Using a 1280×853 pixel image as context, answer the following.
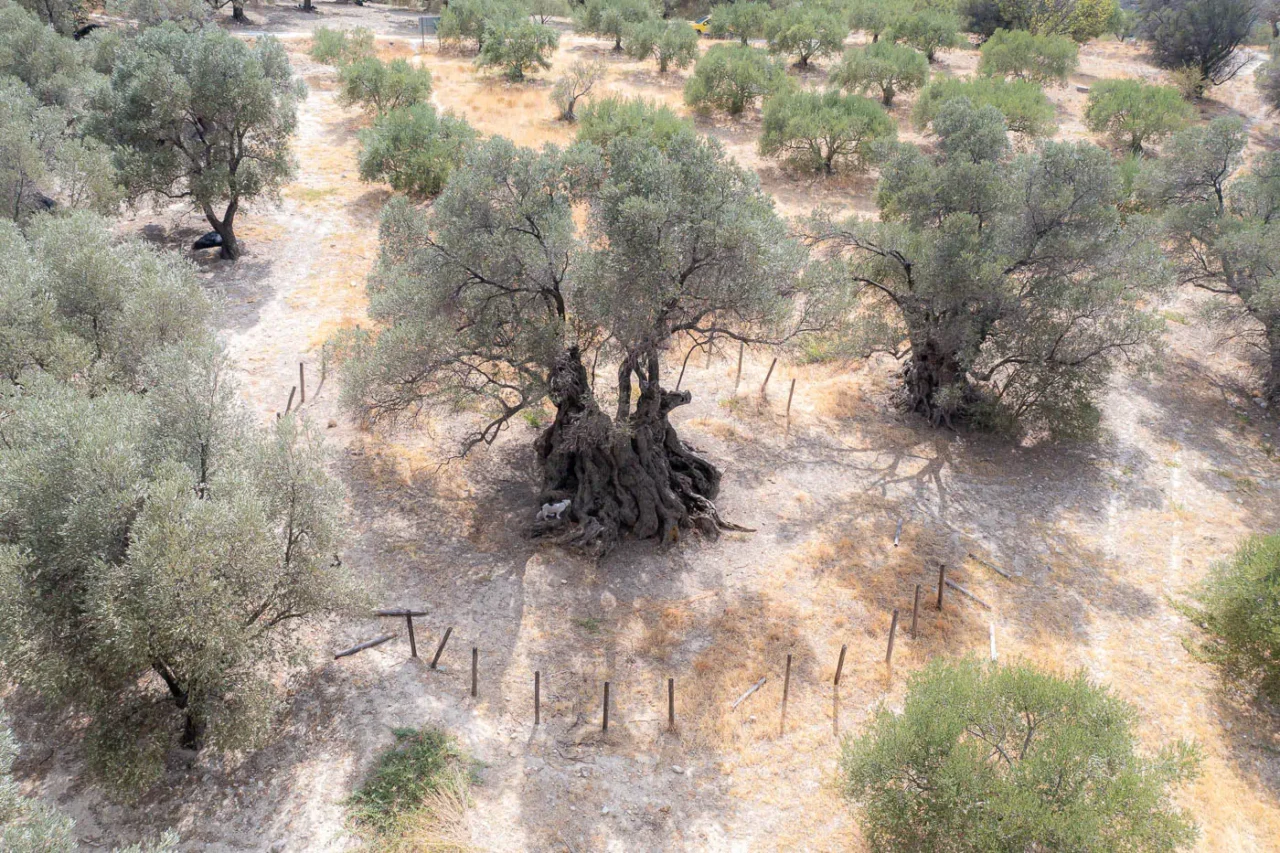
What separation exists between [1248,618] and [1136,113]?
32.8 meters

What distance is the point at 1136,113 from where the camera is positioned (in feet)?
134

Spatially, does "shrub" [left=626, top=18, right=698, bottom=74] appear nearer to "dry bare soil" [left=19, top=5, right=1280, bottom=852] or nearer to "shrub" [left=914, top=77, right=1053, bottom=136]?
"shrub" [left=914, top=77, right=1053, bottom=136]

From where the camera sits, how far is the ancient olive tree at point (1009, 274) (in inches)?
894

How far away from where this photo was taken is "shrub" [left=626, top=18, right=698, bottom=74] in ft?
164

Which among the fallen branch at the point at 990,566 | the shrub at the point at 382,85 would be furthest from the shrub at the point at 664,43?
the fallen branch at the point at 990,566

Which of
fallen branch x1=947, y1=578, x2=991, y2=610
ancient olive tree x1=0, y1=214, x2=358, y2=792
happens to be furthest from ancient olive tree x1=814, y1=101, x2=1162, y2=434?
ancient olive tree x1=0, y1=214, x2=358, y2=792

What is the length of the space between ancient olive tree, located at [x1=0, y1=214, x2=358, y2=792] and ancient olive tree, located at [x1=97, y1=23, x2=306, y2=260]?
1485cm

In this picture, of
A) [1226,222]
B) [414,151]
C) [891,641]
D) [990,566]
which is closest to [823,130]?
[1226,222]

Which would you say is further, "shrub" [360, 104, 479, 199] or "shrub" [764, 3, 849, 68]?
"shrub" [764, 3, 849, 68]

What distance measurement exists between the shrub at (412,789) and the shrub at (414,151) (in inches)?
1020

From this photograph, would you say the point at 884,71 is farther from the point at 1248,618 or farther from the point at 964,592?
the point at 1248,618

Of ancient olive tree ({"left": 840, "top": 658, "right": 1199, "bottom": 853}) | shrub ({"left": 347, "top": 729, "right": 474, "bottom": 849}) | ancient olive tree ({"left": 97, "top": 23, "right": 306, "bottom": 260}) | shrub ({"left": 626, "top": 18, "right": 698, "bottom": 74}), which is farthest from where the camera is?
shrub ({"left": 626, "top": 18, "right": 698, "bottom": 74})

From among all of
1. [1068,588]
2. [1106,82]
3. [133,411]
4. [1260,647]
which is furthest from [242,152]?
[1106,82]

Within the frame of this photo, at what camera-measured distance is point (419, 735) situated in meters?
14.6
